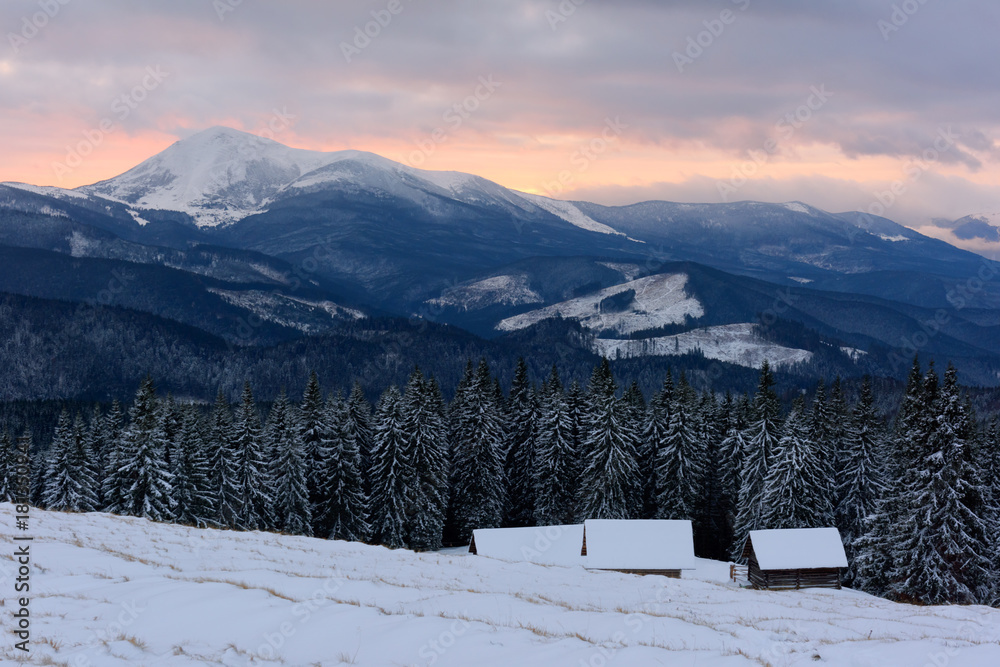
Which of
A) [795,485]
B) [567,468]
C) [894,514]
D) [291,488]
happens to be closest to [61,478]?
[291,488]

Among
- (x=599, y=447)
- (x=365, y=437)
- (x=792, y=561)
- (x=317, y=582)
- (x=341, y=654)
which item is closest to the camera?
(x=341, y=654)

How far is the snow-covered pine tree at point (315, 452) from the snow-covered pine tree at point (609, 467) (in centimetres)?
2247

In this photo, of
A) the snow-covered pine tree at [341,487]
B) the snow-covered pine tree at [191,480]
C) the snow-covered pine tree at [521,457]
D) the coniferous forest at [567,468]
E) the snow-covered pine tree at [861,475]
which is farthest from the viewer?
the snow-covered pine tree at [521,457]

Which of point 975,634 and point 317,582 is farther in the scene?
point 317,582

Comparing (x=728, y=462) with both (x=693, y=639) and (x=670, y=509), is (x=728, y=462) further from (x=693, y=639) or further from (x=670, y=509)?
(x=693, y=639)

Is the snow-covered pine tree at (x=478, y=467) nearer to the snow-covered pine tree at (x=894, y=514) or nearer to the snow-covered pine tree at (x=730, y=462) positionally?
the snow-covered pine tree at (x=730, y=462)

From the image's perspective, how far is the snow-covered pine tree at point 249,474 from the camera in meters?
54.4

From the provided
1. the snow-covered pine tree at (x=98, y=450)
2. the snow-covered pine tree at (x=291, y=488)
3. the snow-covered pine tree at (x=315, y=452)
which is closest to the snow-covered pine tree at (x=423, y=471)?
the snow-covered pine tree at (x=315, y=452)

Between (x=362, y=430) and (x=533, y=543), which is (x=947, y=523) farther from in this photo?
(x=362, y=430)

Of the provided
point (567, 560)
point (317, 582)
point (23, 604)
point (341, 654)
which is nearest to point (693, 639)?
point (341, 654)

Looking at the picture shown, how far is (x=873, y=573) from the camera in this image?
49.8 meters

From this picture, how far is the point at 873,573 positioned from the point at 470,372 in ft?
126

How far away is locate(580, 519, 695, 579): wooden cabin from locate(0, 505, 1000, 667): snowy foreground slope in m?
22.7

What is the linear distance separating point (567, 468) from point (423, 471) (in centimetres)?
1364
